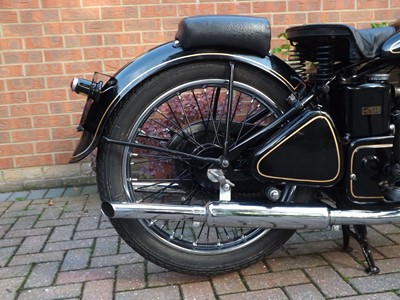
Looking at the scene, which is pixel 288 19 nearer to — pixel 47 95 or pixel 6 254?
pixel 47 95

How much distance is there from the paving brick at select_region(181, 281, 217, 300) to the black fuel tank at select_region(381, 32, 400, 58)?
1507mm

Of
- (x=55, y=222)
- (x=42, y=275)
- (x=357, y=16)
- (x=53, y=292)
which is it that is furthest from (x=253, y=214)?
(x=357, y=16)

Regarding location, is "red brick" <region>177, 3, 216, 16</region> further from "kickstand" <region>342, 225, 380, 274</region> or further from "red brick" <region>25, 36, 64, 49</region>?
"kickstand" <region>342, 225, 380, 274</region>

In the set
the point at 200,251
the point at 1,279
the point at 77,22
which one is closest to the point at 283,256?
the point at 200,251

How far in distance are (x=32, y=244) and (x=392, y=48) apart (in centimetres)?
257

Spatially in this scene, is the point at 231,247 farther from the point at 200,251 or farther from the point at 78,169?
the point at 78,169

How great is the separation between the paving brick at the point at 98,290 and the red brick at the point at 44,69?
245cm

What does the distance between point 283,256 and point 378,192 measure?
0.75 meters

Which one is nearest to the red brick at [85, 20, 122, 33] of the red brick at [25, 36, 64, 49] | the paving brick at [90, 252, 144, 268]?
the red brick at [25, 36, 64, 49]

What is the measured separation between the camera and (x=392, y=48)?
2.07 meters

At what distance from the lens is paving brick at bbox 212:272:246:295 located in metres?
2.28

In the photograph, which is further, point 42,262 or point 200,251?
point 42,262

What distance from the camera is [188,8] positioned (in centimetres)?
419

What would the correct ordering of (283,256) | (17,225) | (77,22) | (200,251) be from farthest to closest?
(77,22), (17,225), (283,256), (200,251)
